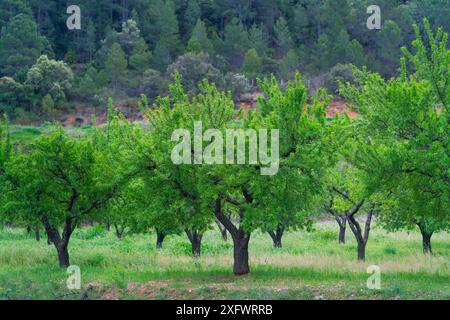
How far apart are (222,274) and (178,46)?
71378 mm

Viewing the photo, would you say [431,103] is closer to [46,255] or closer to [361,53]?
[46,255]

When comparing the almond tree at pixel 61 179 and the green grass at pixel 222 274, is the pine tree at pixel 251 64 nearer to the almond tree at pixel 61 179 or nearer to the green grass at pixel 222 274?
the green grass at pixel 222 274

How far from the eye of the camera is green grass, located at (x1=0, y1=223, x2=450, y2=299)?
19.1 meters

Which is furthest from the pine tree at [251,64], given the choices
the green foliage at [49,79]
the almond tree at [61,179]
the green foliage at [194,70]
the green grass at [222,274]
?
the almond tree at [61,179]

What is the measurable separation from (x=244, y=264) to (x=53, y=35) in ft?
275

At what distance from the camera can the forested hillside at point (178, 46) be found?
7988 centimetres

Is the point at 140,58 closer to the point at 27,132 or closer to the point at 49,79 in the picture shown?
the point at 49,79

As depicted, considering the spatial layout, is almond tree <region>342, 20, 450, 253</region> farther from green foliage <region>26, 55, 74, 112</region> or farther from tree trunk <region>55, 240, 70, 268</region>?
green foliage <region>26, 55, 74, 112</region>

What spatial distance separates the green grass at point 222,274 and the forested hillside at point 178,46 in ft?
152

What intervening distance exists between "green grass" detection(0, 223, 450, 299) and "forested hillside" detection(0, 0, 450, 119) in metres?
46.3

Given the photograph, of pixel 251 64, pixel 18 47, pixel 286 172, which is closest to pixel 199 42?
pixel 251 64

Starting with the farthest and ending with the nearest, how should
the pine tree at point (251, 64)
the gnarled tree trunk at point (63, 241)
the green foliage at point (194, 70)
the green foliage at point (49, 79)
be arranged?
the pine tree at point (251, 64) < the green foliage at point (49, 79) < the green foliage at point (194, 70) < the gnarled tree trunk at point (63, 241)

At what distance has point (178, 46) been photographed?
90688mm

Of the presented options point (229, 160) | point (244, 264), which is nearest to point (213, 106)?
point (229, 160)
